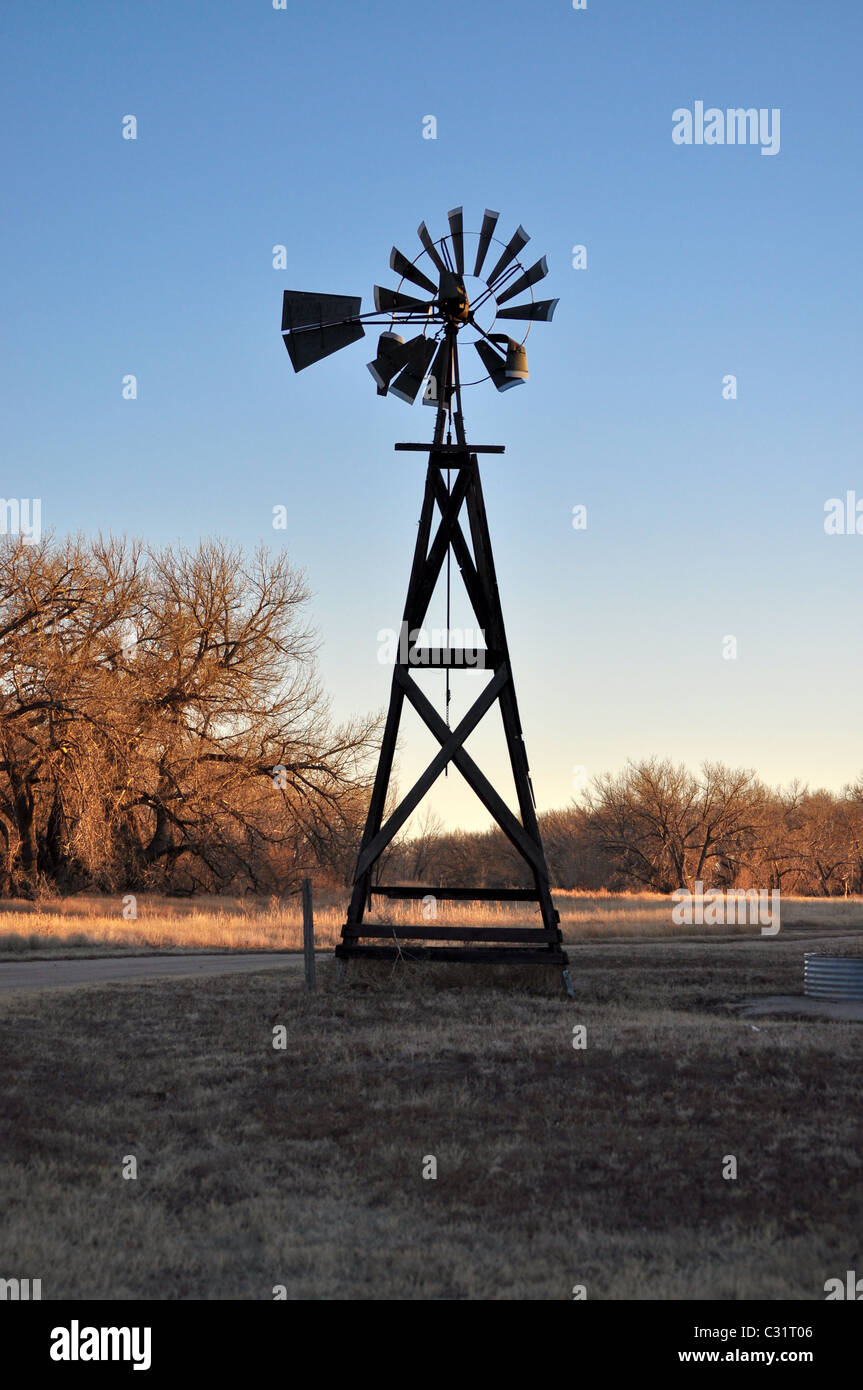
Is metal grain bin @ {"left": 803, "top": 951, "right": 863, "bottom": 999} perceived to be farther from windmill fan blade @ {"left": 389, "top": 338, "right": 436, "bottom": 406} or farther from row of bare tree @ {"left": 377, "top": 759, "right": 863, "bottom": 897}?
row of bare tree @ {"left": 377, "top": 759, "right": 863, "bottom": 897}

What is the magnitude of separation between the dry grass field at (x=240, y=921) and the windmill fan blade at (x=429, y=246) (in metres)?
11.2

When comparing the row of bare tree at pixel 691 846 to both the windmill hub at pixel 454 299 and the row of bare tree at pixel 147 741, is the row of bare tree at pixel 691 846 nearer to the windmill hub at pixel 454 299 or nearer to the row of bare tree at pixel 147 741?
the row of bare tree at pixel 147 741

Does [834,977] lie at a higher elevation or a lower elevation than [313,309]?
lower

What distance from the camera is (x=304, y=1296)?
5906 mm

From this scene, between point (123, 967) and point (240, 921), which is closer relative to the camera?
point (123, 967)

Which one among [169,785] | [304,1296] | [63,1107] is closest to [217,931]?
[169,785]

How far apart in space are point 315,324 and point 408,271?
4.80 ft

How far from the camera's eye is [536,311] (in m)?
16.1

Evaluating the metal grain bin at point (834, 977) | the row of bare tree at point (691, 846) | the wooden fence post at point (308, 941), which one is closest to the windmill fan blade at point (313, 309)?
the wooden fence post at point (308, 941)

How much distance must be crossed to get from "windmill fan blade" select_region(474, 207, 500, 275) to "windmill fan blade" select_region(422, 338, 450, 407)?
109 cm

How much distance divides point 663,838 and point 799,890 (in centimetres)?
1058

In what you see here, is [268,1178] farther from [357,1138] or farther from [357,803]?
[357,803]

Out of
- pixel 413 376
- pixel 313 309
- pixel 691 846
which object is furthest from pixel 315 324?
pixel 691 846

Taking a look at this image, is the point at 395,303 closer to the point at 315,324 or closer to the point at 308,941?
the point at 315,324
